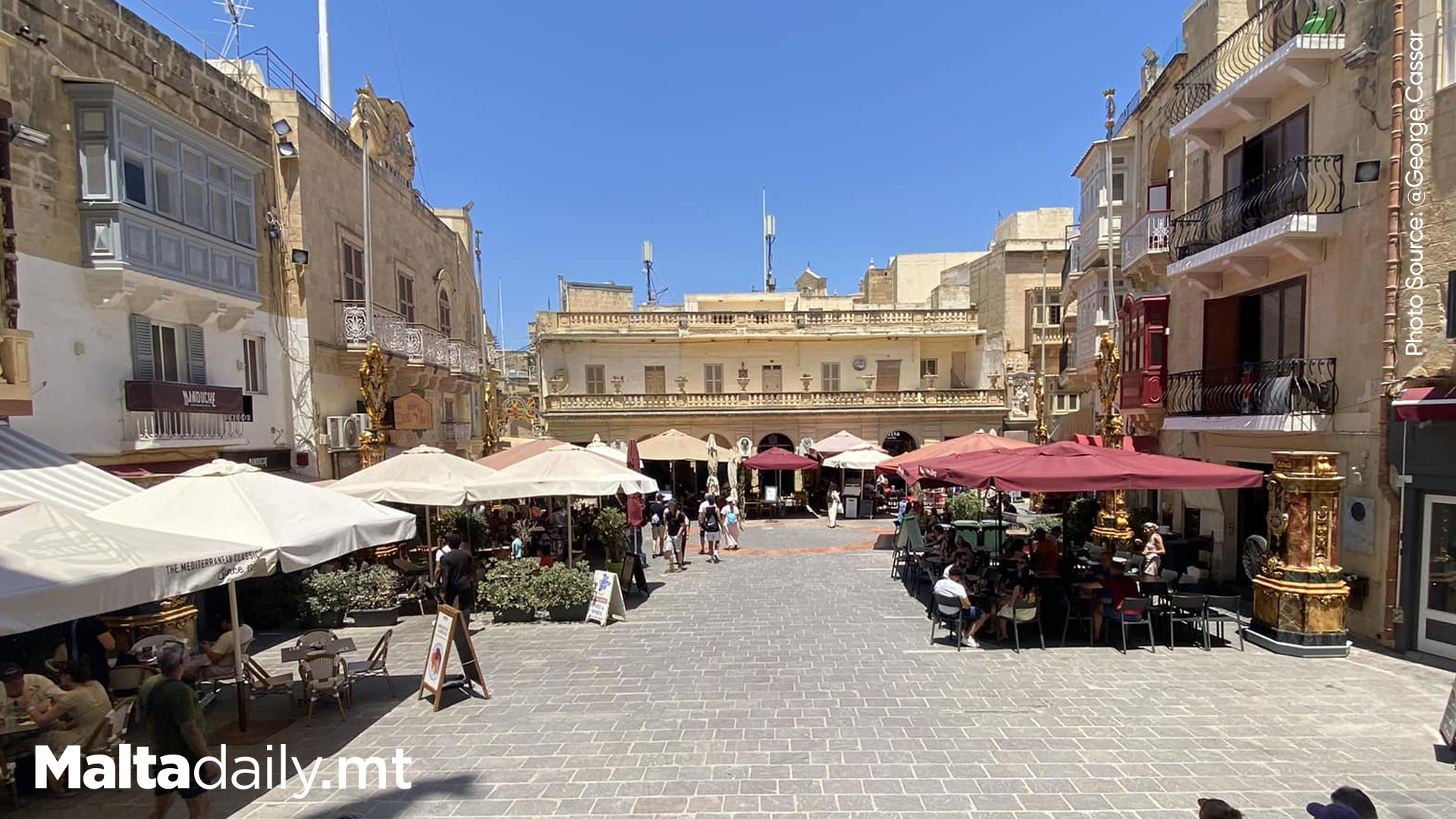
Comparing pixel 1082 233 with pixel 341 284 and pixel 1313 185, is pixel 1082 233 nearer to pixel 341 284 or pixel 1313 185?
pixel 1313 185

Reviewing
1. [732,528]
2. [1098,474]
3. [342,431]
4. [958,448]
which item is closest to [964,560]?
[1098,474]

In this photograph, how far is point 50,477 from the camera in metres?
7.58

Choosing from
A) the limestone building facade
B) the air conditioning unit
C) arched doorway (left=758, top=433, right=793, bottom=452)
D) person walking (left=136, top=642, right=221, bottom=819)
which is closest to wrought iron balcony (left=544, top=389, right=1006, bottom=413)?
arched doorway (left=758, top=433, right=793, bottom=452)

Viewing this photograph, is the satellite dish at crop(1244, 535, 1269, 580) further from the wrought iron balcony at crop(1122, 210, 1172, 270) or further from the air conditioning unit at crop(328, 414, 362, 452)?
the air conditioning unit at crop(328, 414, 362, 452)

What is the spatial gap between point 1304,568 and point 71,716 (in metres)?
13.4

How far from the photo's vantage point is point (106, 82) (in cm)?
977

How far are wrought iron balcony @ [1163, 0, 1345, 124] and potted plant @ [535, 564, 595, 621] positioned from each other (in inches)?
529

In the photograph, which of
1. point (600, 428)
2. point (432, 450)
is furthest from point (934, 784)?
point (600, 428)

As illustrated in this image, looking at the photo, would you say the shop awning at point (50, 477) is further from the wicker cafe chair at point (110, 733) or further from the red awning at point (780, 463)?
the red awning at point (780, 463)

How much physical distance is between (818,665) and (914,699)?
1.45 meters

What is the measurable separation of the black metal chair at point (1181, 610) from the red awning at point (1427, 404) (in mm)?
3282

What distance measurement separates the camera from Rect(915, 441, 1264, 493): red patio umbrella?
8664mm

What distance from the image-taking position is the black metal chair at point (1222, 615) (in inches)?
342

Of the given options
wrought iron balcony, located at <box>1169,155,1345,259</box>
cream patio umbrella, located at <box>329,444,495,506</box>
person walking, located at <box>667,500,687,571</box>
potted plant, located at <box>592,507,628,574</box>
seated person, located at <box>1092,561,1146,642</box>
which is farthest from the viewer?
person walking, located at <box>667,500,687,571</box>
